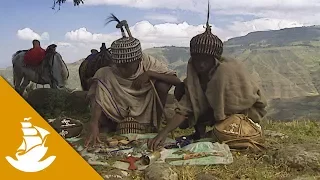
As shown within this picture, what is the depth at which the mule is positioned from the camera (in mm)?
11008

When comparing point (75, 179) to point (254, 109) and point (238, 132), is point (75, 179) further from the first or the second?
point (254, 109)

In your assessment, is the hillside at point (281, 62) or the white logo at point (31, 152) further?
the hillside at point (281, 62)

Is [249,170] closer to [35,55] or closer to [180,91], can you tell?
[180,91]

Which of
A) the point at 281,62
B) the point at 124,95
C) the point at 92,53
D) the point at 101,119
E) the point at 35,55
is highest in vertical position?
the point at 92,53

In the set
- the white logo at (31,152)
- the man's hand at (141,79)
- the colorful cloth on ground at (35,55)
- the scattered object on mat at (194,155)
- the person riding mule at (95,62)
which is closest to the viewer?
the white logo at (31,152)

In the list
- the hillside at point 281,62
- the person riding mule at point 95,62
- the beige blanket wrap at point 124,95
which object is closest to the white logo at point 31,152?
the beige blanket wrap at point 124,95

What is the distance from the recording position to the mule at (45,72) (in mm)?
11008

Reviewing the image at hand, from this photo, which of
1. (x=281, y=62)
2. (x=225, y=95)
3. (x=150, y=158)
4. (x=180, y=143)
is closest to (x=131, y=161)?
(x=150, y=158)

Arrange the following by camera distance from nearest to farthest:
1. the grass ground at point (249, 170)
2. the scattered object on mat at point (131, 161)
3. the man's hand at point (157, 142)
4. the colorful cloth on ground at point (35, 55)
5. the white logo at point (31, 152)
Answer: the white logo at point (31, 152)
the grass ground at point (249, 170)
the scattered object on mat at point (131, 161)
the man's hand at point (157, 142)
the colorful cloth on ground at point (35, 55)

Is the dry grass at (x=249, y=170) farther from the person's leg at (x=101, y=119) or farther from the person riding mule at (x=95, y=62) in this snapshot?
the person riding mule at (x=95, y=62)

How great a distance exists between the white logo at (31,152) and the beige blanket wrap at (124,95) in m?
3.09

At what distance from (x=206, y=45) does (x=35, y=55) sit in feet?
22.1

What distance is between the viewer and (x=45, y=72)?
11.1 m

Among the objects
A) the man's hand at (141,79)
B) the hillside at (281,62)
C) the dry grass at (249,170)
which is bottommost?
the hillside at (281,62)
